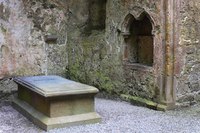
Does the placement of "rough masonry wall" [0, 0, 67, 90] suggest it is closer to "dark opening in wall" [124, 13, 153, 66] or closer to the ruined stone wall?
"dark opening in wall" [124, 13, 153, 66]

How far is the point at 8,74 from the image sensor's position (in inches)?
279

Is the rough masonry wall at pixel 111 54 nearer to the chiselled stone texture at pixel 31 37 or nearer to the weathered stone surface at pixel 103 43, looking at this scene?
the weathered stone surface at pixel 103 43

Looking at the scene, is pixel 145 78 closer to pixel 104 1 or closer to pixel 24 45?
pixel 104 1

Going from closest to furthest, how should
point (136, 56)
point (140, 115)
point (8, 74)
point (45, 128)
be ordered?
point (45, 128) → point (140, 115) → point (136, 56) → point (8, 74)

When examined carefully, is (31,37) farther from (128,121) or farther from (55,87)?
(128,121)

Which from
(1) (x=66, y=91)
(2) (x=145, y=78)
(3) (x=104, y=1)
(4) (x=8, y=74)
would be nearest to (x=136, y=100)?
(2) (x=145, y=78)

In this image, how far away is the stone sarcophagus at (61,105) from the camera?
454 centimetres

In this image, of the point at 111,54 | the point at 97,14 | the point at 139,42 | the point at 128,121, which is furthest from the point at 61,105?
the point at 97,14

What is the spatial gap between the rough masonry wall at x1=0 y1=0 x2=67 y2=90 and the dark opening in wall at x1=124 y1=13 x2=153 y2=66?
1910mm

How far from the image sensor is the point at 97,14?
7.38 meters

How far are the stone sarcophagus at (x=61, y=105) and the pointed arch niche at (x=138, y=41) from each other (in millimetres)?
1569

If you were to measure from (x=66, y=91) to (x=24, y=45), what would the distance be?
295 cm

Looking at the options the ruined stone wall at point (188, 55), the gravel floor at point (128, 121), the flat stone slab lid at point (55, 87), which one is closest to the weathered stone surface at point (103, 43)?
the ruined stone wall at point (188, 55)

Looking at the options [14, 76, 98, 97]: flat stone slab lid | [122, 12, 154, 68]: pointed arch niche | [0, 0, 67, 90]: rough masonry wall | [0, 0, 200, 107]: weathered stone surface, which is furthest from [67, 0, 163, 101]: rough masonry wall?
[14, 76, 98, 97]: flat stone slab lid
